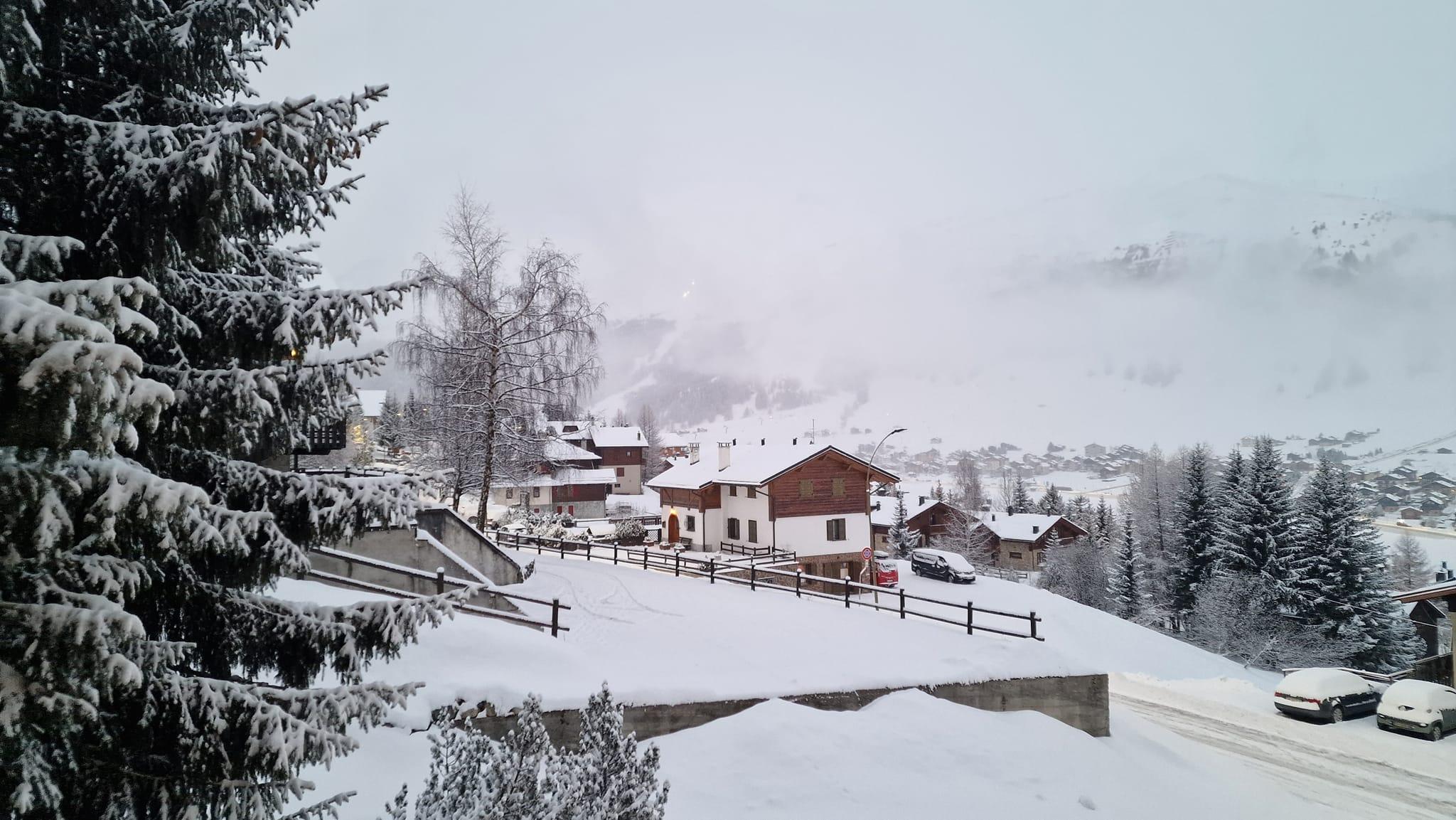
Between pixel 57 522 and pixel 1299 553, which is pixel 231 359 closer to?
pixel 57 522

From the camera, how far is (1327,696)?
72.5 ft

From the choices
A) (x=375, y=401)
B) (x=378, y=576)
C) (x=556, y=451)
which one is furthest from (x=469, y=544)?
(x=375, y=401)

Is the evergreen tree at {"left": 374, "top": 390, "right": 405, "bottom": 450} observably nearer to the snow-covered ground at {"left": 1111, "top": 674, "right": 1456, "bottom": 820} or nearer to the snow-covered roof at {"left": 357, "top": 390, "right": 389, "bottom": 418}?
the snow-covered roof at {"left": 357, "top": 390, "right": 389, "bottom": 418}

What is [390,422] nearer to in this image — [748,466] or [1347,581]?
[748,466]

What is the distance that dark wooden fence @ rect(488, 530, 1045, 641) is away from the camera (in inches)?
677

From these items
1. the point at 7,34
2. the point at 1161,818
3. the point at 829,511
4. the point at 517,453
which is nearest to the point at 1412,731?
the point at 1161,818

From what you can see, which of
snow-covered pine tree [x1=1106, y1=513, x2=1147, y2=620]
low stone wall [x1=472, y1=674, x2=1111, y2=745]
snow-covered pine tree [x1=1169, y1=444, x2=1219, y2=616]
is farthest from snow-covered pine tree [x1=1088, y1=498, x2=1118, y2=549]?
low stone wall [x1=472, y1=674, x2=1111, y2=745]

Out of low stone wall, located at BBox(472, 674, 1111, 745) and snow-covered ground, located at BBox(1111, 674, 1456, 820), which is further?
snow-covered ground, located at BBox(1111, 674, 1456, 820)

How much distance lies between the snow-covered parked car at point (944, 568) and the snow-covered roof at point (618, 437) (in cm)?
4310

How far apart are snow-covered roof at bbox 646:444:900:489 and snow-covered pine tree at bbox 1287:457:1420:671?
23.5 m

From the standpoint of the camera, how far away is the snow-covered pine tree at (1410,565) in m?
66.2

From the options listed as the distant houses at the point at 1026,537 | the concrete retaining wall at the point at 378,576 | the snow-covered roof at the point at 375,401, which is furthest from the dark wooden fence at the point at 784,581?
the distant houses at the point at 1026,537

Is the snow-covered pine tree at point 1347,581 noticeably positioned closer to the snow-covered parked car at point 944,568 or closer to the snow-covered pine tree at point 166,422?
the snow-covered parked car at point 944,568

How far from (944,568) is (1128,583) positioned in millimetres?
17156
